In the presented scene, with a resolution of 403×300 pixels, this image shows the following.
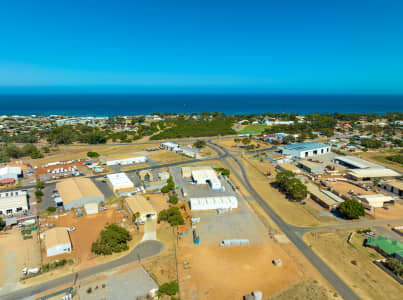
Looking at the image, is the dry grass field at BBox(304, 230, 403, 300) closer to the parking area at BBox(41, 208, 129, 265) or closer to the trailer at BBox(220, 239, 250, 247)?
the trailer at BBox(220, 239, 250, 247)

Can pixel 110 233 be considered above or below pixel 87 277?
above

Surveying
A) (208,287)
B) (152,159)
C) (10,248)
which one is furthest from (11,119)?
(208,287)

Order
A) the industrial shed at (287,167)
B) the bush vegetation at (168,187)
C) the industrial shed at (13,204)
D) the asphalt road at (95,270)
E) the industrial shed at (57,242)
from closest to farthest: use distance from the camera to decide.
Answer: the asphalt road at (95,270)
the industrial shed at (57,242)
the industrial shed at (13,204)
the bush vegetation at (168,187)
the industrial shed at (287,167)

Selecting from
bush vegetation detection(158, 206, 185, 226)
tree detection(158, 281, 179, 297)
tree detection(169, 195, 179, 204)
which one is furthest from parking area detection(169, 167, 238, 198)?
tree detection(158, 281, 179, 297)

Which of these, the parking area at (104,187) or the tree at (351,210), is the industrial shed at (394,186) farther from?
the parking area at (104,187)

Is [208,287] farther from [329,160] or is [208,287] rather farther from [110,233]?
[329,160]

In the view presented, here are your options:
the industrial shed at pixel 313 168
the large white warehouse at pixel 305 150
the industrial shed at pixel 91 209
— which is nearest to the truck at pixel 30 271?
the industrial shed at pixel 91 209
